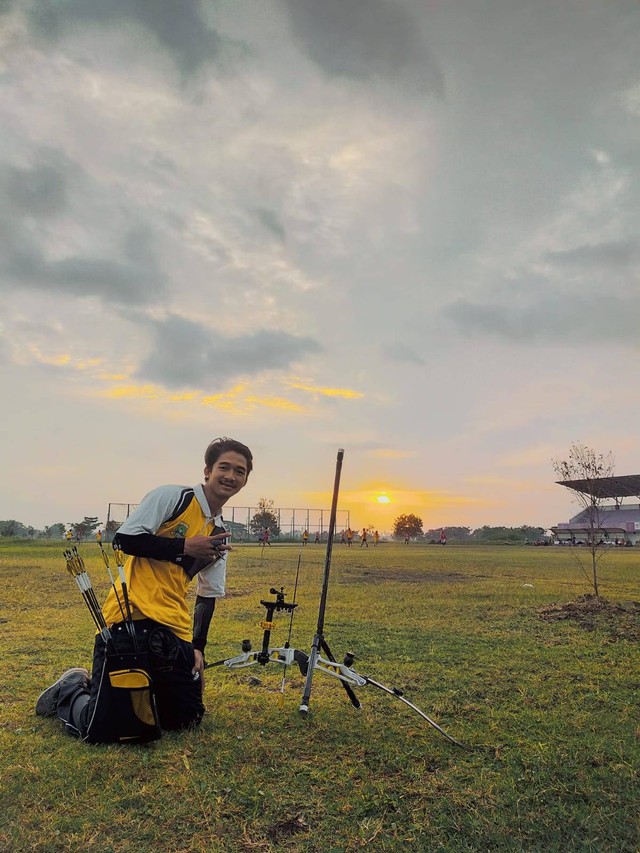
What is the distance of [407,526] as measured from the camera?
134 m

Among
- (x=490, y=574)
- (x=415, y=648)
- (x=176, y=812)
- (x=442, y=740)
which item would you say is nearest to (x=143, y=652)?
(x=176, y=812)

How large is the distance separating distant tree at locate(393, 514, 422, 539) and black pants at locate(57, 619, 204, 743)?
129814mm

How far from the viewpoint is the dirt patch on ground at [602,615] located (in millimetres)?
9876

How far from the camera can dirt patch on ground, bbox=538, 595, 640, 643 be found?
A: 389 inches

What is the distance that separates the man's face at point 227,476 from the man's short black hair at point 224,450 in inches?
1.4


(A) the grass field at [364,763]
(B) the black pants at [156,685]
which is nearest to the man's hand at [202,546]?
(B) the black pants at [156,685]

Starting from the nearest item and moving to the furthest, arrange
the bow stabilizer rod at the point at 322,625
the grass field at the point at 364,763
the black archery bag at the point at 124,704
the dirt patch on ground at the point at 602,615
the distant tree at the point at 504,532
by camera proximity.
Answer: the grass field at the point at 364,763
the black archery bag at the point at 124,704
the bow stabilizer rod at the point at 322,625
the dirt patch on ground at the point at 602,615
the distant tree at the point at 504,532

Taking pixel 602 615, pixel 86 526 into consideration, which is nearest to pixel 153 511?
pixel 602 615

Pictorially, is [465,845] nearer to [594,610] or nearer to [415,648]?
[415,648]

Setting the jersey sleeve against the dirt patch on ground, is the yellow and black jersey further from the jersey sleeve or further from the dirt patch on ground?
the dirt patch on ground

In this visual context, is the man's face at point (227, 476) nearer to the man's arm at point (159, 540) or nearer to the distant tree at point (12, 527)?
the man's arm at point (159, 540)

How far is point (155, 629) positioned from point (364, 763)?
1941mm

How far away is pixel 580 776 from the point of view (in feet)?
13.4

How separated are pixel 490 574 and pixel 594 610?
1096cm
